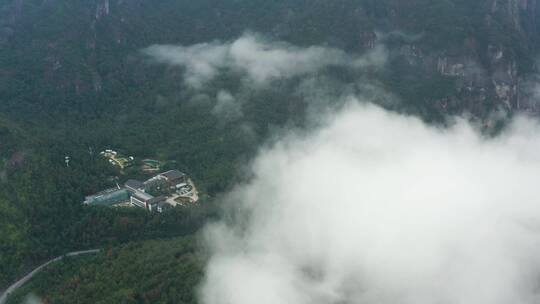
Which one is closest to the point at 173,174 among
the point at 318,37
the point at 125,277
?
the point at 125,277

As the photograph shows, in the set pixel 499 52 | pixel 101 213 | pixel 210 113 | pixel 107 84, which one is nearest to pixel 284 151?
pixel 210 113

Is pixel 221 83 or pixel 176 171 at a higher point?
pixel 221 83

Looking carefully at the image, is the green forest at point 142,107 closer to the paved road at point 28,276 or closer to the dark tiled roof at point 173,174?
the paved road at point 28,276

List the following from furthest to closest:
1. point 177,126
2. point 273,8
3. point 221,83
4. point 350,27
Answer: point 273,8, point 350,27, point 221,83, point 177,126

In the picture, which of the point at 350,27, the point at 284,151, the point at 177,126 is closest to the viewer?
the point at 284,151

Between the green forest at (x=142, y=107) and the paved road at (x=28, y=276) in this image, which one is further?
the green forest at (x=142, y=107)

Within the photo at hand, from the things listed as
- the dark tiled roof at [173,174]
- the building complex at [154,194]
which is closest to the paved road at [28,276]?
the building complex at [154,194]

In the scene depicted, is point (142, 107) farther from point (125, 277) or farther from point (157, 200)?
point (125, 277)

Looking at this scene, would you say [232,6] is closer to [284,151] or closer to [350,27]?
[350,27]
